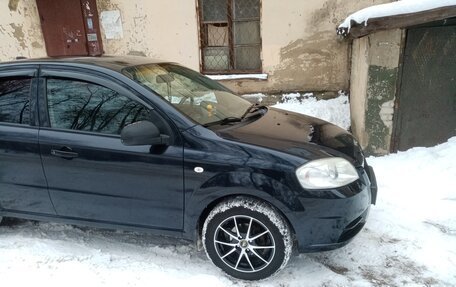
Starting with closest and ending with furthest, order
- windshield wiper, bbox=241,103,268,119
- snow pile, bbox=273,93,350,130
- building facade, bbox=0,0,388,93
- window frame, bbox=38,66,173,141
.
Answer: window frame, bbox=38,66,173,141 → windshield wiper, bbox=241,103,268,119 → snow pile, bbox=273,93,350,130 → building facade, bbox=0,0,388,93

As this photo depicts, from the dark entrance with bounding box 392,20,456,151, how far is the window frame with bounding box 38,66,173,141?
339 cm

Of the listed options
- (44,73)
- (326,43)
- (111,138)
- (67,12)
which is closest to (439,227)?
(111,138)

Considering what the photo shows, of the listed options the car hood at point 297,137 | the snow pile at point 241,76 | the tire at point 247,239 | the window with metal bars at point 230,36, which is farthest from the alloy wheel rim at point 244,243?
the window with metal bars at point 230,36

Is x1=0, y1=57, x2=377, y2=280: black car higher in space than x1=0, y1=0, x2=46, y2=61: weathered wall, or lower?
lower

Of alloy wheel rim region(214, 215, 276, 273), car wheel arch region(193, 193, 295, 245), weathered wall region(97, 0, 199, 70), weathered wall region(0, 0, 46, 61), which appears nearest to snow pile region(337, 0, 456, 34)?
car wheel arch region(193, 193, 295, 245)

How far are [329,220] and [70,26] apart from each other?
665 cm

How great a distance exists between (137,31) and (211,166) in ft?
17.4

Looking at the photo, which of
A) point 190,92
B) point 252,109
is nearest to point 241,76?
point 252,109

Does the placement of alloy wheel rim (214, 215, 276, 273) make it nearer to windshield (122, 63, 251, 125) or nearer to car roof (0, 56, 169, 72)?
windshield (122, 63, 251, 125)

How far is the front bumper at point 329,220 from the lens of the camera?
2.49 meters

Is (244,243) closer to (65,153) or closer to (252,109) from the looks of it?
(252,109)

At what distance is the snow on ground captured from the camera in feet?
8.80

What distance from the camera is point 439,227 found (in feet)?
10.7

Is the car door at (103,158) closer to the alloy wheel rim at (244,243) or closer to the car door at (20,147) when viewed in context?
the car door at (20,147)
